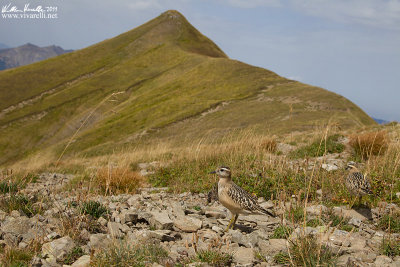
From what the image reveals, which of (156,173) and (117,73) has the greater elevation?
(117,73)

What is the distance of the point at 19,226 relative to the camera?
5090 mm

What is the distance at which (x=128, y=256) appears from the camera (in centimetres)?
386

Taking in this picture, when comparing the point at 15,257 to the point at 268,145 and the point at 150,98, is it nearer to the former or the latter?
the point at 268,145

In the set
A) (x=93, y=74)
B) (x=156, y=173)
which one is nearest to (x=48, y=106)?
(x=93, y=74)

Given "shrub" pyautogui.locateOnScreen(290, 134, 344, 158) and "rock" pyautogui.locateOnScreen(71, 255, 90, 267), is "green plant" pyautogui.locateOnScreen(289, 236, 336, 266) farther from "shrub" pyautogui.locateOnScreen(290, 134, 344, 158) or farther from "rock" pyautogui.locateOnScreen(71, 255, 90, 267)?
"shrub" pyautogui.locateOnScreen(290, 134, 344, 158)

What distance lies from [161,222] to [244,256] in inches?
69.0

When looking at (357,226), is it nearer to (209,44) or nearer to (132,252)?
(132,252)

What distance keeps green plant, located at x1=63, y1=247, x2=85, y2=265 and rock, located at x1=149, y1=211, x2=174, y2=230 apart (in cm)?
144

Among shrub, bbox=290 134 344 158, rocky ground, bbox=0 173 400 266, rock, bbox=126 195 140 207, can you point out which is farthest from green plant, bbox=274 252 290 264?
shrub, bbox=290 134 344 158

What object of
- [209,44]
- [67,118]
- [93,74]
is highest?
[209,44]

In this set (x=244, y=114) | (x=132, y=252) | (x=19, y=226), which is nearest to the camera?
(x=132, y=252)

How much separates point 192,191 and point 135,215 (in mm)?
3338

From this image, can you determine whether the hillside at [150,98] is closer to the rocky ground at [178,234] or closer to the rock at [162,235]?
the rocky ground at [178,234]

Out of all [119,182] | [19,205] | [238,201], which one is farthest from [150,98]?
[238,201]
